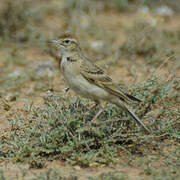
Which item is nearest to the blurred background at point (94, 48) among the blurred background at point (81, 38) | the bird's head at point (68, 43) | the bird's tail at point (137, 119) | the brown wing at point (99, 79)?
the blurred background at point (81, 38)

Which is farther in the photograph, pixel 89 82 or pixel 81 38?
pixel 81 38

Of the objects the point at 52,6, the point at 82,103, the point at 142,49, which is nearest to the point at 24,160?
the point at 82,103

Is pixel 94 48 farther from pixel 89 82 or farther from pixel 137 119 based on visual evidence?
pixel 137 119

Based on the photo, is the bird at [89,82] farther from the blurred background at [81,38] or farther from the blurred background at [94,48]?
the blurred background at [81,38]

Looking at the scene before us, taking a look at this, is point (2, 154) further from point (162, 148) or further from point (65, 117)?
point (162, 148)

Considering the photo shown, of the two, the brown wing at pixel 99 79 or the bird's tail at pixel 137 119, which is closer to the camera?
the bird's tail at pixel 137 119

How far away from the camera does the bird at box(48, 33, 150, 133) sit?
4422 mm

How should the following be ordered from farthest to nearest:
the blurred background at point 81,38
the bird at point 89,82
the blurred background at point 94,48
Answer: the blurred background at point 81,38 < the blurred background at point 94,48 < the bird at point 89,82

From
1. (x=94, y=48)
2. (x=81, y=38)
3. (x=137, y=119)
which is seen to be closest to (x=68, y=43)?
(x=137, y=119)

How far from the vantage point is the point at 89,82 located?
4.54m

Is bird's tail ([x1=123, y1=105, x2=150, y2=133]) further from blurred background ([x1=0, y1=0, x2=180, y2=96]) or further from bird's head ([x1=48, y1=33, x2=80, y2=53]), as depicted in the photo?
blurred background ([x1=0, y1=0, x2=180, y2=96])

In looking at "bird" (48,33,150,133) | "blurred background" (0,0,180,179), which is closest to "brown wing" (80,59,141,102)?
"bird" (48,33,150,133)

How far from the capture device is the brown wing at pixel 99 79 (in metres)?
4.50

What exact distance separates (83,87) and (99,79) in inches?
11.8
